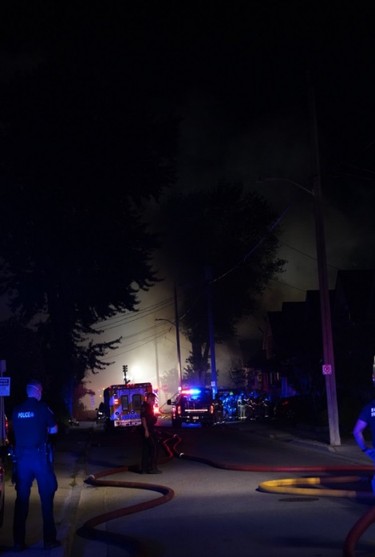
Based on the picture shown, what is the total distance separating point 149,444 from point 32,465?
860 cm

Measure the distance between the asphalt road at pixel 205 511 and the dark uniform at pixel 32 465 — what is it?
0.32m

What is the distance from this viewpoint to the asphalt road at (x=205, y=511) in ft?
28.5

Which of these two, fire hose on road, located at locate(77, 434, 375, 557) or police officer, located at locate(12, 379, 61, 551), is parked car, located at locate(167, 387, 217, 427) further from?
police officer, located at locate(12, 379, 61, 551)

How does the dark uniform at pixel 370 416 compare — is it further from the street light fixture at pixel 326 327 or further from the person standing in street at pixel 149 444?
the street light fixture at pixel 326 327

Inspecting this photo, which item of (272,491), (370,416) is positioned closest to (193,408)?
(272,491)

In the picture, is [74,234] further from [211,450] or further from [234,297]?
[234,297]

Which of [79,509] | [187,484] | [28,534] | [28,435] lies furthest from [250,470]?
[28,435]

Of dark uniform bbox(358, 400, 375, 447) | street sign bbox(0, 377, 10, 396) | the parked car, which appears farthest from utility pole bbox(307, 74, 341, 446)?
the parked car

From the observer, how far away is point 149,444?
17.0 metres

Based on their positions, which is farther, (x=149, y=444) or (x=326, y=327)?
(x=326, y=327)

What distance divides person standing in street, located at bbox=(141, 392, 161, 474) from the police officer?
8202mm

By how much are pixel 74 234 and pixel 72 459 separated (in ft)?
65.9

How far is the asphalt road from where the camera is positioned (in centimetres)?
867

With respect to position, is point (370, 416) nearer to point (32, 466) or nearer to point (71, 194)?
point (32, 466)
